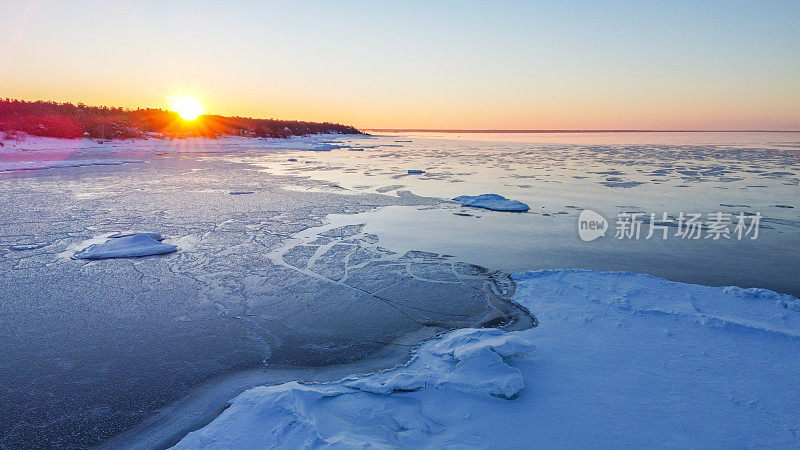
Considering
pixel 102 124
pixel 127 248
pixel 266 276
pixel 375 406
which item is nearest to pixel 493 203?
pixel 266 276

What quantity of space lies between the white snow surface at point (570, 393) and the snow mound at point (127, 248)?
11.8 feet

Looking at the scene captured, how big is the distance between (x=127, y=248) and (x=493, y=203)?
607 cm

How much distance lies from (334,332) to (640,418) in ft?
6.86

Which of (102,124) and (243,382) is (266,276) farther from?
(102,124)

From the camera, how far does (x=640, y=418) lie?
2.26m

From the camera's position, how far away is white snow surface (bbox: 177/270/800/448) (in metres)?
2.14

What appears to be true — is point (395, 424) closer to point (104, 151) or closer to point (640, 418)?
point (640, 418)

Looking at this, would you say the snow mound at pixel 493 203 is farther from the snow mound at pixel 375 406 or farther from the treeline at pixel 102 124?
the treeline at pixel 102 124

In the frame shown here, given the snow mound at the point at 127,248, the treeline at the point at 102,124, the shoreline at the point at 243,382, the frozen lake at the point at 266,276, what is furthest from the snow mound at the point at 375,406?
the treeline at the point at 102,124

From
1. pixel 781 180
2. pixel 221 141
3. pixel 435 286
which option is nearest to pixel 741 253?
pixel 435 286

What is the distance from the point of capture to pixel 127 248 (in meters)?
5.37

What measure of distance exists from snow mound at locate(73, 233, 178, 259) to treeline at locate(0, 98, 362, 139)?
23587 millimetres

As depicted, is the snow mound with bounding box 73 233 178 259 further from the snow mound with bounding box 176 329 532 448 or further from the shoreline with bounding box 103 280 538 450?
the snow mound with bounding box 176 329 532 448

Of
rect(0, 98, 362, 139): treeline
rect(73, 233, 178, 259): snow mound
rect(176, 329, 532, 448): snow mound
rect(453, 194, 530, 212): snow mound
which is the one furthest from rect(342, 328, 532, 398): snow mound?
rect(0, 98, 362, 139): treeline
